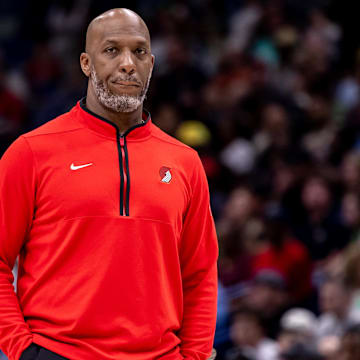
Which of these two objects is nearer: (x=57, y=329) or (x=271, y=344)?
(x=57, y=329)

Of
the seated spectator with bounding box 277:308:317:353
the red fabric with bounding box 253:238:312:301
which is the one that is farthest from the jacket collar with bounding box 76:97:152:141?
the red fabric with bounding box 253:238:312:301

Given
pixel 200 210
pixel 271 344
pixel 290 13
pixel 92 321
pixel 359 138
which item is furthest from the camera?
pixel 290 13

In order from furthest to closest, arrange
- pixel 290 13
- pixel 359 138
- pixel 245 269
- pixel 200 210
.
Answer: pixel 290 13, pixel 359 138, pixel 245 269, pixel 200 210

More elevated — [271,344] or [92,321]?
[92,321]

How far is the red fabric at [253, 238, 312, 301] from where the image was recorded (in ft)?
20.6

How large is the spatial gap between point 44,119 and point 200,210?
6053 millimetres

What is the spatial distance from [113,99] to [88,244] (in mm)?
470

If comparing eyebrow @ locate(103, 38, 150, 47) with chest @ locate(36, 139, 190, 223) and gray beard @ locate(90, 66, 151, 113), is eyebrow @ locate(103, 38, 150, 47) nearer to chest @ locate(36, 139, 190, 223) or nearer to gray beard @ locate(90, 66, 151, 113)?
gray beard @ locate(90, 66, 151, 113)

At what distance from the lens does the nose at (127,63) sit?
2740mm

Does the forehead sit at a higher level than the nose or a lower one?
higher

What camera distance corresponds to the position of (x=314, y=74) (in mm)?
8508

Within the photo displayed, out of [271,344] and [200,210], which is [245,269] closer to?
[271,344]

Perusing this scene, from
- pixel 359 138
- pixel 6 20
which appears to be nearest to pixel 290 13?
pixel 359 138

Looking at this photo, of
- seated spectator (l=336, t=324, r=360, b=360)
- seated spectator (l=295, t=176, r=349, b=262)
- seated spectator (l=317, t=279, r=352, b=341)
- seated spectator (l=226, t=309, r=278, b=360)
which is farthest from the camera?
seated spectator (l=295, t=176, r=349, b=262)
